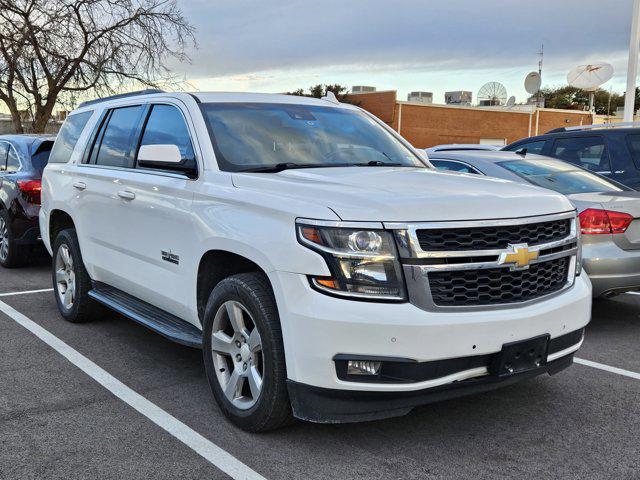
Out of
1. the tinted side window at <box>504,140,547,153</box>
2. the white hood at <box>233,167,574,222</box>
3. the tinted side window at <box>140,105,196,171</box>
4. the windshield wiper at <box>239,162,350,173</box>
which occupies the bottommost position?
the tinted side window at <box>504,140,547,153</box>

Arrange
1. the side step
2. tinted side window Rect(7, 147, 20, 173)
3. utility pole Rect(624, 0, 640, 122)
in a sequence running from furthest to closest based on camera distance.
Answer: utility pole Rect(624, 0, 640, 122)
tinted side window Rect(7, 147, 20, 173)
the side step

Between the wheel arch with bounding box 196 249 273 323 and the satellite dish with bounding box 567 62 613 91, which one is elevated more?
the satellite dish with bounding box 567 62 613 91

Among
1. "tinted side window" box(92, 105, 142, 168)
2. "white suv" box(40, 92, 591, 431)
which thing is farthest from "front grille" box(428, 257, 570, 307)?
"tinted side window" box(92, 105, 142, 168)

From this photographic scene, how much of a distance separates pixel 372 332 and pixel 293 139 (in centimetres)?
193

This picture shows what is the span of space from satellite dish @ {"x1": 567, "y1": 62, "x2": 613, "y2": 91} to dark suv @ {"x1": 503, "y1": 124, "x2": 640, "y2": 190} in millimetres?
17063

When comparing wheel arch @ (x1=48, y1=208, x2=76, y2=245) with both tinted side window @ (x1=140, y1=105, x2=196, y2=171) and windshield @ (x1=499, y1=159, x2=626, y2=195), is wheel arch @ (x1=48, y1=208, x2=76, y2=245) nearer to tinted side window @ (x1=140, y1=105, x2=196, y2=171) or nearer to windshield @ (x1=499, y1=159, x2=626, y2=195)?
tinted side window @ (x1=140, y1=105, x2=196, y2=171)

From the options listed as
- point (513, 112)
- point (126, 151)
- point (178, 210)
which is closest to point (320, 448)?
point (178, 210)

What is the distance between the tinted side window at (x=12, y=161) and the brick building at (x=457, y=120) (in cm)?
2872

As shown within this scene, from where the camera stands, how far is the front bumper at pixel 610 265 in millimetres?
5617

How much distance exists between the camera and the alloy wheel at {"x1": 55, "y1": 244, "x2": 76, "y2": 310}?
20.0ft

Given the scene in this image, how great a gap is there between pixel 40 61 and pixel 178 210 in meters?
17.5

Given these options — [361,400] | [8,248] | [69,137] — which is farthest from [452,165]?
[8,248]

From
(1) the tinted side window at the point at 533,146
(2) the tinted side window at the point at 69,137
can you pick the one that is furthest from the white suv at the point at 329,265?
(1) the tinted side window at the point at 533,146

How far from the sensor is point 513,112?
42094mm
